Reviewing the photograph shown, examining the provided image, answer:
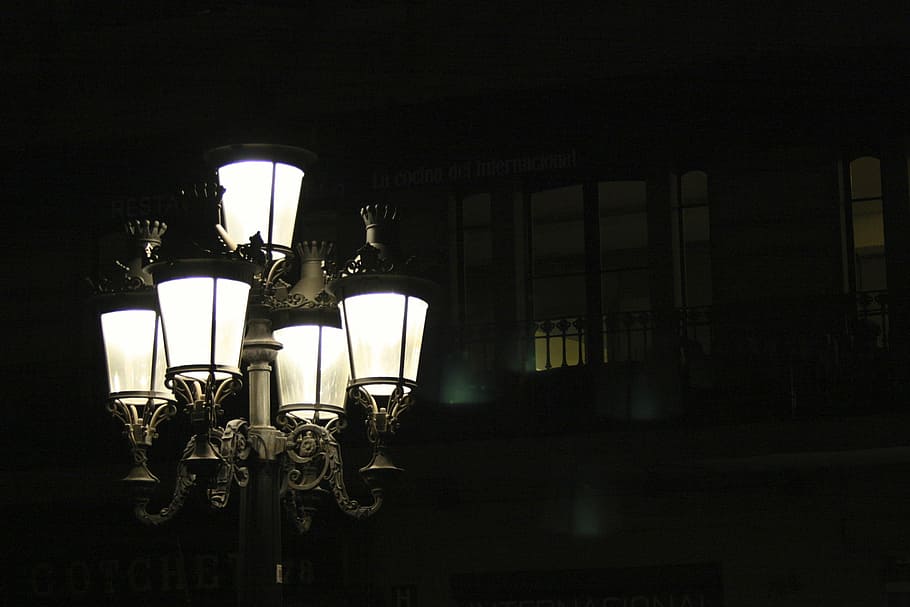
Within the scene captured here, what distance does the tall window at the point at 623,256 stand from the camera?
14.0 m

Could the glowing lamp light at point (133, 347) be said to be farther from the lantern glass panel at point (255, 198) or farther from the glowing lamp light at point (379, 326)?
the glowing lamp light at point (379, 326)

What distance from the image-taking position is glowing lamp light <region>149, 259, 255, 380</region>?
17.1ft

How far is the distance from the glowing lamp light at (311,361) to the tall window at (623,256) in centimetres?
797

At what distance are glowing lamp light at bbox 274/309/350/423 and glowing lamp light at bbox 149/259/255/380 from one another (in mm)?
718

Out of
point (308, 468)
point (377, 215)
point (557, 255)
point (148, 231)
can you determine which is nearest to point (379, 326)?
point (377, 215)

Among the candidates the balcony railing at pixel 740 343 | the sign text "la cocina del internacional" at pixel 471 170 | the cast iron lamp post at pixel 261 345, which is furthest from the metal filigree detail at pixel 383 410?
the sign text "la cocina del internacional" at pixel 471 170

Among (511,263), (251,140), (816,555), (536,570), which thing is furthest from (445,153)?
(251,140)

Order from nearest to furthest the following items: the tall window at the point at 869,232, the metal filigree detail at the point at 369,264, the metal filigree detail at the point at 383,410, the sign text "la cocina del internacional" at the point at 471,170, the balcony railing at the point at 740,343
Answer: the metal filigree detail at the point at 369,264
the metal filigree detail at the point at 383,410
the balcony railing at the point at 740,343
the tall window at the point at 869,232
the sign text "la cocina del internacional" at the point at 471,170

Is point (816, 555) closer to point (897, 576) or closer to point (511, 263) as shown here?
point (897, 576)

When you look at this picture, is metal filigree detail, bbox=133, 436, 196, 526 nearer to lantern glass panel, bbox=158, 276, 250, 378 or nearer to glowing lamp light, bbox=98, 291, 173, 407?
glowing lamp light, bbox=98, 291, 173, 407

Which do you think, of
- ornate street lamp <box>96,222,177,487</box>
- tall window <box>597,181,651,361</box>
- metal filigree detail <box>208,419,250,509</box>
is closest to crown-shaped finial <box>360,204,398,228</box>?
ornate street lamp <box>96,222,177,487</box>

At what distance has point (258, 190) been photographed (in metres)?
5.84

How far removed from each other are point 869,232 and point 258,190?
29.7 ft

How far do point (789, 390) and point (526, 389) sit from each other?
7.49 ft
